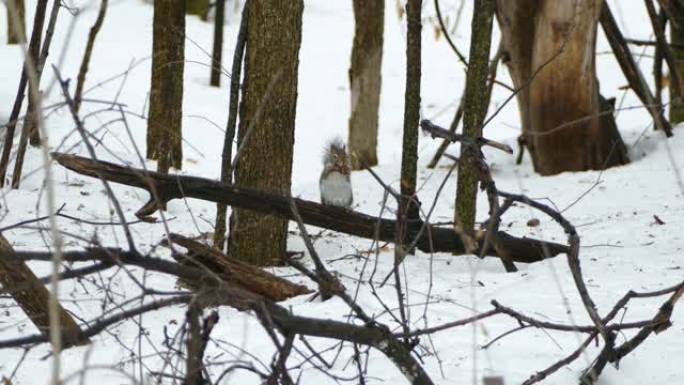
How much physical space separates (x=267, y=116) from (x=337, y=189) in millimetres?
1880

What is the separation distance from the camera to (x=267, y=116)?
196 inches

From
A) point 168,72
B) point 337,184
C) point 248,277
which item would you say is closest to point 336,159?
point 337,184

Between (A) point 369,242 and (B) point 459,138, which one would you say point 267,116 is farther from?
(B) point 459,138

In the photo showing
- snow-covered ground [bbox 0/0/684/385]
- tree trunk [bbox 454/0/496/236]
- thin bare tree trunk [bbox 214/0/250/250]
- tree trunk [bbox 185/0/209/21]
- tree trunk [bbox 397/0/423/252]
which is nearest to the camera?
snow-covered ground [bbox 0/0/684/385]

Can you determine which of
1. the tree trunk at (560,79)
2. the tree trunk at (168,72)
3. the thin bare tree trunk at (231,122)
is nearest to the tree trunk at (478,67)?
the thin bare tree trunk at (231,122)

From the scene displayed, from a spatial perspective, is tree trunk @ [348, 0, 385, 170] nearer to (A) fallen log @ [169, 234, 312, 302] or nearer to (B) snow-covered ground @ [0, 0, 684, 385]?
(B) snow-covered ground @ [0, 0, 684, 385]

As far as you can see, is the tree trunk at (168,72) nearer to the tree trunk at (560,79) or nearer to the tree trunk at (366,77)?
the tree trunk at (366,77)

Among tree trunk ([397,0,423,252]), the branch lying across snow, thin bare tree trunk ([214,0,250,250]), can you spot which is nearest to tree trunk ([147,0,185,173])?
thin bare tree trunk ([214,0,250,250])

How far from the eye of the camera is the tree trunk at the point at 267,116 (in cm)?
495

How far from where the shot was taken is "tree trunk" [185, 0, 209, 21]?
14369 millimetres

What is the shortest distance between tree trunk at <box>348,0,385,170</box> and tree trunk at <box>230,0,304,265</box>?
446 cm

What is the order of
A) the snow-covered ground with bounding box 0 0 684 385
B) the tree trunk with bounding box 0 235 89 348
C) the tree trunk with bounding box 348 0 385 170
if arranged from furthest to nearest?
the tree trunk with bounding box 348 0 385 170
the snow-covered ground with bounding box 0 0 684 385
the tree trunk with bounding box 0 235 89 348

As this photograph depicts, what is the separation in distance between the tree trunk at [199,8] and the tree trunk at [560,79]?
722 centimetres

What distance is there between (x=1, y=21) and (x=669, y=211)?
32.6ft
